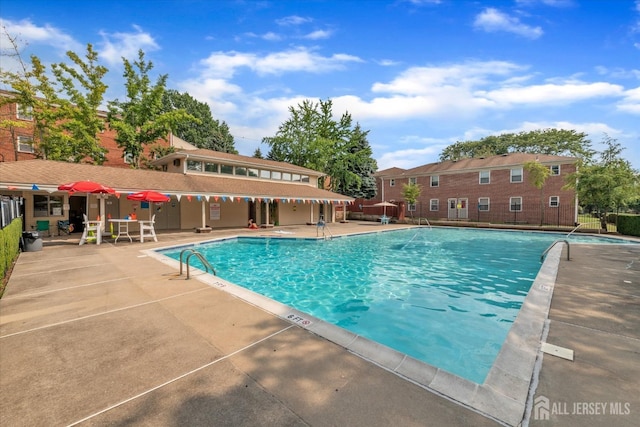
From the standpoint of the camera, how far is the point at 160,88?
25.1 metres

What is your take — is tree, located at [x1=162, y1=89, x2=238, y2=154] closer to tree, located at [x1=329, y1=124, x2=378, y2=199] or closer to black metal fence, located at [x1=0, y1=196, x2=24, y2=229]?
tree, located at [x1=329, y1=124, x2=378, y2=199]

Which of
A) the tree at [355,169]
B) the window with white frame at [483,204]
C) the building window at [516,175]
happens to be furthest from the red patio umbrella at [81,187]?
the building window at [516,175]

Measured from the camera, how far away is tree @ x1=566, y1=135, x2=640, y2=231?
59.2 ft

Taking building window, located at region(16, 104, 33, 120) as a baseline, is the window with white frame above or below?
below

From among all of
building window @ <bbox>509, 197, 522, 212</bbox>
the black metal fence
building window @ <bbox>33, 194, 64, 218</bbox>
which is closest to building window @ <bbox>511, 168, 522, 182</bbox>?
building window @ <bbox>509, 197, 522, 212</bbox>

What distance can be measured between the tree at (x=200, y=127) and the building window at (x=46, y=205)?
35069 millimetres

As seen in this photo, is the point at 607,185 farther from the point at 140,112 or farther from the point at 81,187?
the point at 140,112

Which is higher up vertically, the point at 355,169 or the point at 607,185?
the point at 355,169

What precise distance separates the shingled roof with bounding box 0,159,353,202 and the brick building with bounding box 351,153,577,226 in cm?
1474

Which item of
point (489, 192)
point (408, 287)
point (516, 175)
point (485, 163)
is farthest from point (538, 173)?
point (408, 287)

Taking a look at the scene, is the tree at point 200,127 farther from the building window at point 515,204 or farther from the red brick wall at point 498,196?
the building window at point 515,204

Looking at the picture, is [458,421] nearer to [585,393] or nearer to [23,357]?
[585,393]

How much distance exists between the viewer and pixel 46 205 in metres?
14.9

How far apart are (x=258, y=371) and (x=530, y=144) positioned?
60579 millimetres
